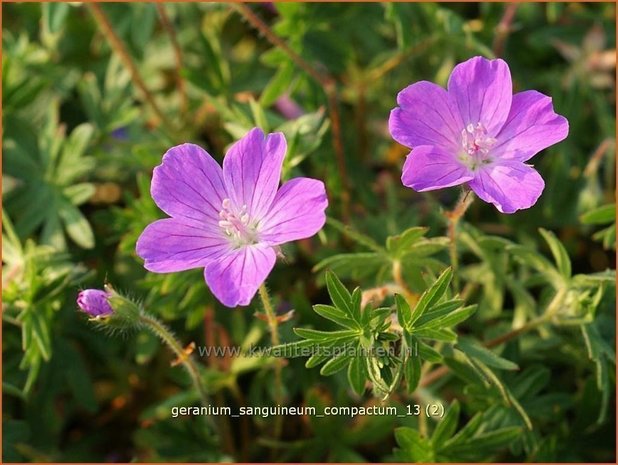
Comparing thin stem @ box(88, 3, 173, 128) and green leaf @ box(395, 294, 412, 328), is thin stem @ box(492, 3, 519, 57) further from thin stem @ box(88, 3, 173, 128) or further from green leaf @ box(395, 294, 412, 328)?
green leaf @ box(395, 294, 412, 328)

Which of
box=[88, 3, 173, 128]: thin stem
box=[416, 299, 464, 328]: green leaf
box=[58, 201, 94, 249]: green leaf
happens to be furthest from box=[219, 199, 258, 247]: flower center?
box=[88, 3, 173, 128]: thin stem

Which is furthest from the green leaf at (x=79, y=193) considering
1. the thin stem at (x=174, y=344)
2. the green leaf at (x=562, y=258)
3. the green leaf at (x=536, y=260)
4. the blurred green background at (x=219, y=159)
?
the green leaf at (x=562, y=258)

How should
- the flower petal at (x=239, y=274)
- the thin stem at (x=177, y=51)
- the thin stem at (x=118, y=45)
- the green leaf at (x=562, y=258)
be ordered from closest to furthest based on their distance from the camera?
the flower petal at (x=239, y=274) < the green leaf at (x=562, y=258) < the thin stem at (x=118, y=45) < the thin stem at (x=177, y=51)

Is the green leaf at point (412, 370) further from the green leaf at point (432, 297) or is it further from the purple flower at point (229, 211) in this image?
the purple flower at point (229, 211)

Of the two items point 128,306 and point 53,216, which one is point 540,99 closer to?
point 128,306

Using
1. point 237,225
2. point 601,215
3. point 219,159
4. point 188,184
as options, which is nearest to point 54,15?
point 219,159

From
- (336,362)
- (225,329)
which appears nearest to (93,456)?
(225,329)

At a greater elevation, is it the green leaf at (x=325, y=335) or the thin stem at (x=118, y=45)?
the thin stem at (x=118, y=45)

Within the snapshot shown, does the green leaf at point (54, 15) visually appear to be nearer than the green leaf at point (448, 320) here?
No
